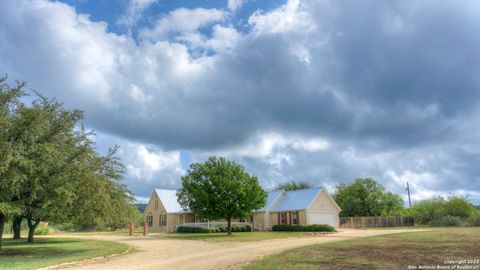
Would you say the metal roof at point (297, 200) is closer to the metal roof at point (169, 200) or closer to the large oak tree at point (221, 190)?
the large oak tree at point (221, 190)

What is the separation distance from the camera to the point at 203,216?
35531mm

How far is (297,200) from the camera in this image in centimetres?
4762

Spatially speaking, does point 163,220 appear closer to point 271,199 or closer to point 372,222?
point 271,199

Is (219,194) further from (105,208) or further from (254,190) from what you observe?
(105,208)

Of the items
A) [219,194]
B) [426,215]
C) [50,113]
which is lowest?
[426,215]

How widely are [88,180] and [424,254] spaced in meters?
16.1

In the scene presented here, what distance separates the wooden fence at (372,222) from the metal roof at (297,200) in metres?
6.23

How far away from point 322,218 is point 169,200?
70.3 ft

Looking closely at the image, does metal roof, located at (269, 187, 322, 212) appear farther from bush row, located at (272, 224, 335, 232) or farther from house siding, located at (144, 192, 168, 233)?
house siding, located at (144, 192, 168, 233)

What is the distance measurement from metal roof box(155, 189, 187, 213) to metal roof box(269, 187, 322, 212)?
13088 millimetres

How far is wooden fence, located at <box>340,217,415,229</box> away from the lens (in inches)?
1940

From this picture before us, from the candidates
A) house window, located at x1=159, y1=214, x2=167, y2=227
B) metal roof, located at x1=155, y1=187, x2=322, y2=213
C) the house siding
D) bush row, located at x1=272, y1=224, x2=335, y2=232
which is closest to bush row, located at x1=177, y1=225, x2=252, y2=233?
metal roof, located at x1=155, y1=187, x2=322, y2=213

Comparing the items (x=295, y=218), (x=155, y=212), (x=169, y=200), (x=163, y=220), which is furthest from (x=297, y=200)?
(x=155, y=212)

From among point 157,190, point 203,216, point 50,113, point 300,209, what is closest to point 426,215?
point 300,209
